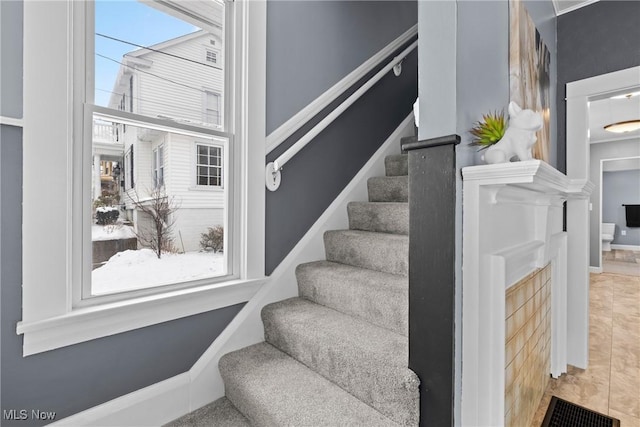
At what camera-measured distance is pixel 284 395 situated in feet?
4.03

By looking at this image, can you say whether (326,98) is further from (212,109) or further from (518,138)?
(518,138)

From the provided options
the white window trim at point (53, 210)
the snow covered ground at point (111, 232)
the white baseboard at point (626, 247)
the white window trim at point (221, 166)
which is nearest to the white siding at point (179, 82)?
the white window trim at point (221, 166)

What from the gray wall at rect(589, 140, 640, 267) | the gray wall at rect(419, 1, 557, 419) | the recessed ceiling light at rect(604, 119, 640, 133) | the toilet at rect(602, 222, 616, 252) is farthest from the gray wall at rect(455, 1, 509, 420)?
the toilet at rect(602, 222, 616, 252)

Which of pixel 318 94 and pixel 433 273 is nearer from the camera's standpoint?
pixel 433 273

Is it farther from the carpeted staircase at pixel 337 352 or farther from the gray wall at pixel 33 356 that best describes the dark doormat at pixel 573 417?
the gray wall at pixel 33 356

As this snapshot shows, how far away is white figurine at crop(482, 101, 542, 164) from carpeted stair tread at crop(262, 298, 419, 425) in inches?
30.1

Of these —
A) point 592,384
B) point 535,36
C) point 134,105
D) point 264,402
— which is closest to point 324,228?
point 264,402

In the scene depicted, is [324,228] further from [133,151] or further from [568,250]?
[568,250]

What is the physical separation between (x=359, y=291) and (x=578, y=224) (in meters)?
1.72

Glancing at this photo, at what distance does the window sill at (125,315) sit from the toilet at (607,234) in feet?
31.3

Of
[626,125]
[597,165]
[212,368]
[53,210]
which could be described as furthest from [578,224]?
[597,165]

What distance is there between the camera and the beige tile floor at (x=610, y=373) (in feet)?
5.64

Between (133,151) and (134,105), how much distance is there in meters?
0.19

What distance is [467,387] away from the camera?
3.33ft
